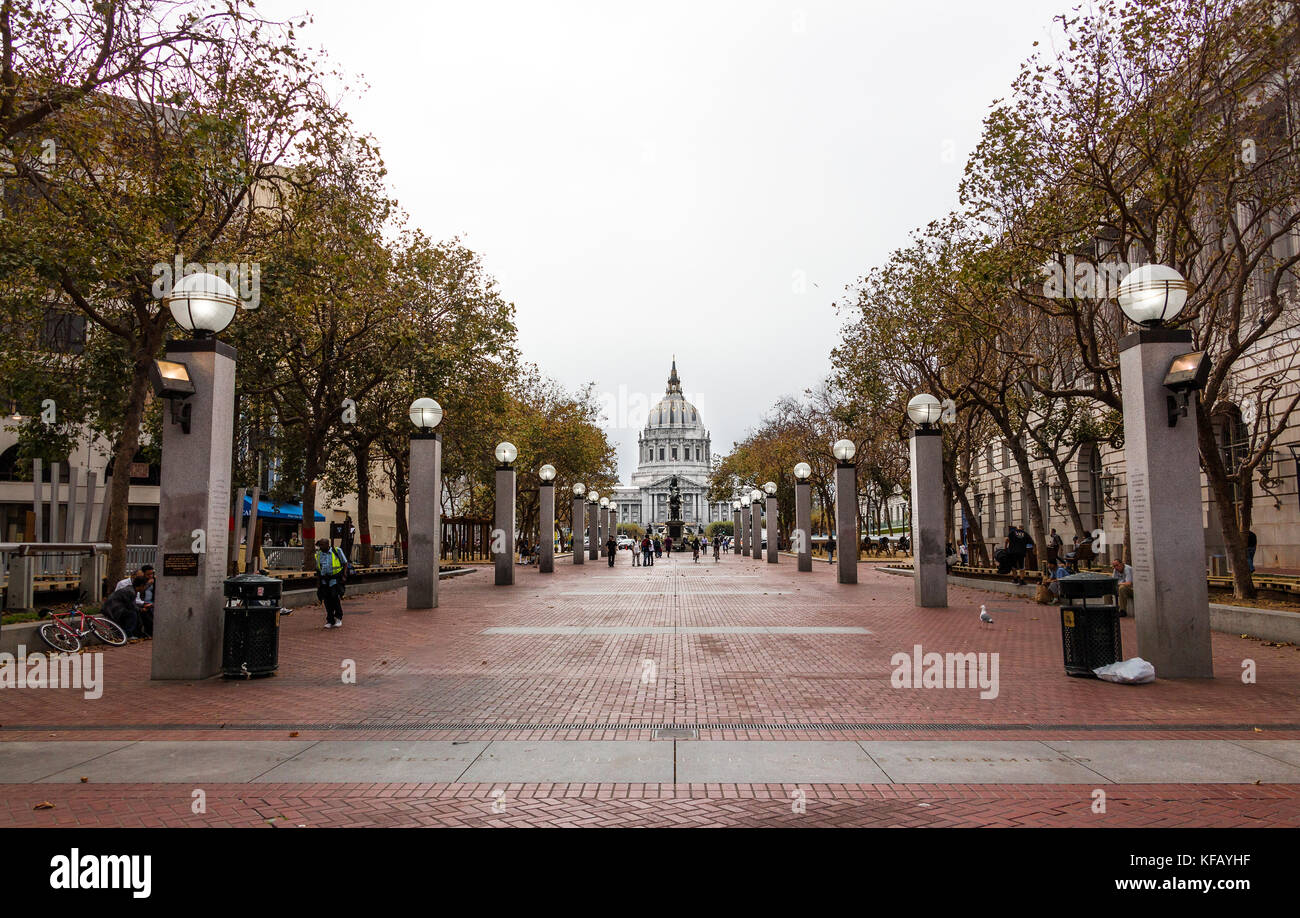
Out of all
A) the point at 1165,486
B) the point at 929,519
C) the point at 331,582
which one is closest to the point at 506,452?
the point at 331,582

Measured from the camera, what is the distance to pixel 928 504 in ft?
60.3

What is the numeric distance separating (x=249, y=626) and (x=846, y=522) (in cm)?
1999

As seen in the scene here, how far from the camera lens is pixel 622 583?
27.5 m

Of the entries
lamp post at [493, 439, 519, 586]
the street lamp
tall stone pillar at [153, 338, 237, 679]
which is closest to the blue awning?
lamp post at [493, 439, 519, 586]

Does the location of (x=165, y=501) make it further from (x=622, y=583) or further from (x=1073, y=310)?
(x=622, y=583)

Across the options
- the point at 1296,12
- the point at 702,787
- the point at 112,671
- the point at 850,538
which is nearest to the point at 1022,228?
the point at 1296,12

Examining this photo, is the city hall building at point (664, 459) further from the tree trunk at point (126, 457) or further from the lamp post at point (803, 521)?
the tree trunk at point (126, 457)

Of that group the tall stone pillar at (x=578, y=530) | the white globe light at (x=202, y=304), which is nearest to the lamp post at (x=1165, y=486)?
the white globe light at (x=202, y=304)

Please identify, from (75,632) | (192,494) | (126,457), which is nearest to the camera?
(192,494)

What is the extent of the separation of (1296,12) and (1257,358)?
42.9 ft

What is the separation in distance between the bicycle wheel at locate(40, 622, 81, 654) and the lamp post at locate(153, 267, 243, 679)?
344cm

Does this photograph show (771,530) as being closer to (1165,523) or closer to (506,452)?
(506,452)

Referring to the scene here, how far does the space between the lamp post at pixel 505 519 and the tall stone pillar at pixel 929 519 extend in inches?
482

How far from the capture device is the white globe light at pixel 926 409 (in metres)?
18.4
